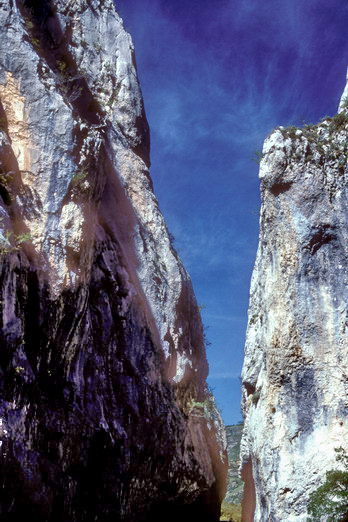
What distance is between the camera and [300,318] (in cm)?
1571

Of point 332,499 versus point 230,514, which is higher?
point 332,499

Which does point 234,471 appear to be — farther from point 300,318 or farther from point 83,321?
point 83,321

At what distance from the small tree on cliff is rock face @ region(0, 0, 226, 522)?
5.74 meters

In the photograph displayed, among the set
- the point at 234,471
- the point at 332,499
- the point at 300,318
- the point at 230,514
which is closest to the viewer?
the point at 332,499

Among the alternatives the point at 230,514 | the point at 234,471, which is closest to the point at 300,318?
the point at 230,514

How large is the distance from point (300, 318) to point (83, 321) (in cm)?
683

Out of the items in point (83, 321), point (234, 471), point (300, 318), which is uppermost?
point (300, 318)

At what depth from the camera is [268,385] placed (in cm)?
1579

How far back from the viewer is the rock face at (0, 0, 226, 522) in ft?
38.9

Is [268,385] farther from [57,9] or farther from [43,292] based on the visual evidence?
[57,9]

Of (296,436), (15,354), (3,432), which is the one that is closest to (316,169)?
(296,436)

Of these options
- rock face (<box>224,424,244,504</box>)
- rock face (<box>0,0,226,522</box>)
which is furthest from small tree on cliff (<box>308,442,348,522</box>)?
rock face (<box>224,424,244,504</box>)

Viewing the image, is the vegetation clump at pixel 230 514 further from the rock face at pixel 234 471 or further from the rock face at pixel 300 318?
the rock face at pixel 300 318

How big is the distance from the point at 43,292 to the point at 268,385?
772cm
